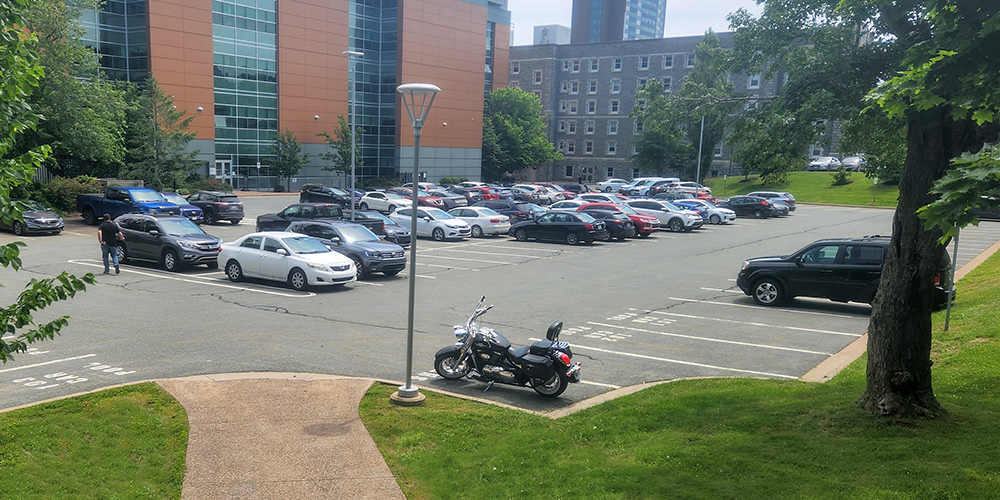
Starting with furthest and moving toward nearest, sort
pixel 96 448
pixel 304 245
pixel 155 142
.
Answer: pixel 155 142, pixel 304 245, pixel 96 448

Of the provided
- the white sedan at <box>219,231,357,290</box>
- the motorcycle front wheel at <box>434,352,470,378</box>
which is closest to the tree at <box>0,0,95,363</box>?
the motorcycle front wheel at <box>434,352,470,378</box>

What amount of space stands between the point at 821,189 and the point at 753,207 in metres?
22.7

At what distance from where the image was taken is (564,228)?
33.0m

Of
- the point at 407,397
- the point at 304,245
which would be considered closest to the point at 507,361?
the point at 407,397

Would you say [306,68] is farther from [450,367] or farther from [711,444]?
[711,444]

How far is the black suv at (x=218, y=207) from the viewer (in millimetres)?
38469

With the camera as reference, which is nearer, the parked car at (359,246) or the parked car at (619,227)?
the parked car at (359,246)

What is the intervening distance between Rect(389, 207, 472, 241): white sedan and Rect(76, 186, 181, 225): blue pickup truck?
404 inches

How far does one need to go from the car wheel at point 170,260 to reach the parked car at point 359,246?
3598 mm

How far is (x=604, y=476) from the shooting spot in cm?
755

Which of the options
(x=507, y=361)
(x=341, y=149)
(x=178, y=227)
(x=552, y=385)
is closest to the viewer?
(x=552, y=385)

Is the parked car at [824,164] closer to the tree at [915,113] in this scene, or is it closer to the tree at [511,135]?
the tree at [511,135]

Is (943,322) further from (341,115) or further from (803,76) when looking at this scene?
(341,115)

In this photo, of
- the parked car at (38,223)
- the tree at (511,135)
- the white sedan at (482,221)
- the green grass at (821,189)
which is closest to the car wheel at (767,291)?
the white sedan at (482,221)
